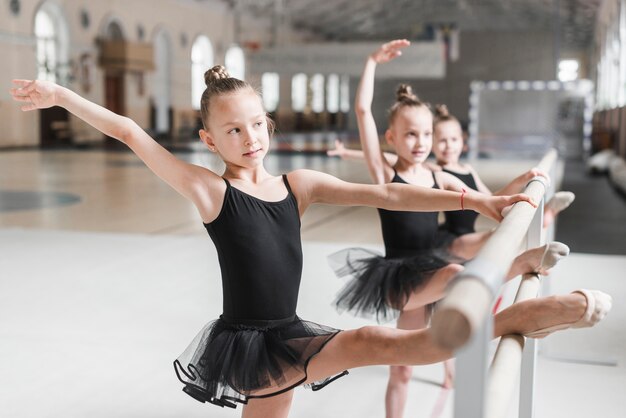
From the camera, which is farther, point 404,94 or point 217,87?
point 404,94

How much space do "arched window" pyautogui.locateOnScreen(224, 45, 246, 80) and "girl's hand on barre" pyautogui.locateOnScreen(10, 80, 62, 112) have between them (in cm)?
1612

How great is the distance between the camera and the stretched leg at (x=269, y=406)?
5.54 feet

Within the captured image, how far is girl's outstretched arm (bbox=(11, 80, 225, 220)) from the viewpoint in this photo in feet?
5.60

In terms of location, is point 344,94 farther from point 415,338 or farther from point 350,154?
point 415,338

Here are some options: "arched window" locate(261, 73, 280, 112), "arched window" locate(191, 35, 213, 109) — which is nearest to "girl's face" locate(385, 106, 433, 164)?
"arched window" locate(191, 35, 213, 109)

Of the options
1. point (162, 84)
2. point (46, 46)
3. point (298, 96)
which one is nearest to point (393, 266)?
point (46, 46)

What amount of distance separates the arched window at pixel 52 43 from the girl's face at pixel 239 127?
17.0 m

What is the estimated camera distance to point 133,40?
20.9 metres

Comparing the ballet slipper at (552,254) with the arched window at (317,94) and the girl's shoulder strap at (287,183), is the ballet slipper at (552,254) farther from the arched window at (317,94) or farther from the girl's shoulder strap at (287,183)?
the arched window at (317,94)

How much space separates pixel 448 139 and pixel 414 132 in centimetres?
58

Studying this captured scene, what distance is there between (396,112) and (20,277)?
280 centimetres

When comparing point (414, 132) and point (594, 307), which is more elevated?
point (414, 132)

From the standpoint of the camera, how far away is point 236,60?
18.6 meters

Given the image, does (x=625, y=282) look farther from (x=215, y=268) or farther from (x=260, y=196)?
(x=260, y=196)
